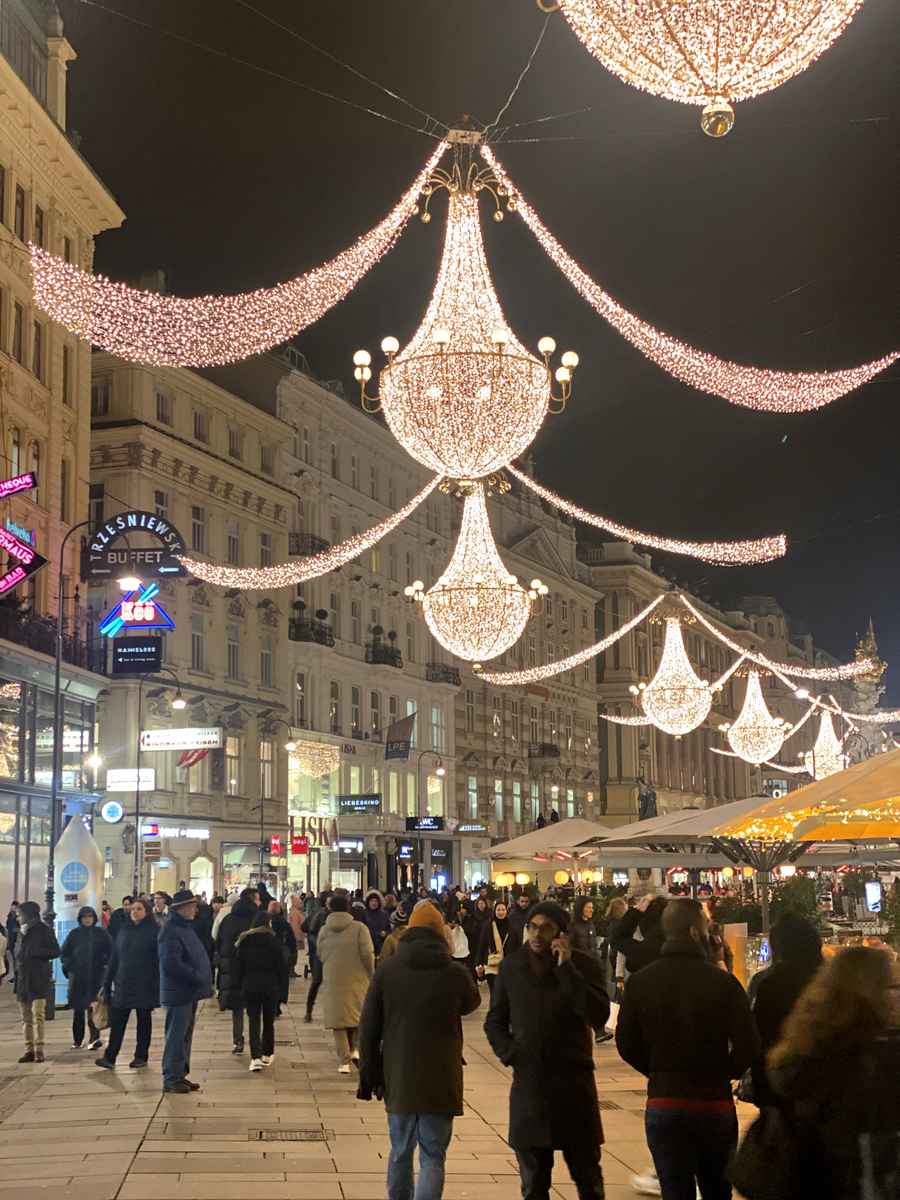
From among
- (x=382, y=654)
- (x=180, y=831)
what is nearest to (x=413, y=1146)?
(x=180, y=831)

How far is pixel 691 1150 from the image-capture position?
7.17 meters

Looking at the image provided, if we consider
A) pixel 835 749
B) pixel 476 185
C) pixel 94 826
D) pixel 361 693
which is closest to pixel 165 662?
pixel 94 826

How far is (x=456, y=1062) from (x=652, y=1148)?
1698 mm

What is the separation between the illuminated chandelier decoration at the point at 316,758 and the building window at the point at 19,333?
24.5m

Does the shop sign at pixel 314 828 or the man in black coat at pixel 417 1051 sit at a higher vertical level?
the shop sign at pixel 314 828

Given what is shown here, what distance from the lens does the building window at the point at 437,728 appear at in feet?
237

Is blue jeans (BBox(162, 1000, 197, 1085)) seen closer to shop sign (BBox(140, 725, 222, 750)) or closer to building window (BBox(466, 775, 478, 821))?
shop sign (BBox(140, 725, 222, 750))

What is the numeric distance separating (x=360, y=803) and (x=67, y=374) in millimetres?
24354

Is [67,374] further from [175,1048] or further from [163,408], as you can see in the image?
[175,1048]

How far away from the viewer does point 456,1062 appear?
28.7 ft

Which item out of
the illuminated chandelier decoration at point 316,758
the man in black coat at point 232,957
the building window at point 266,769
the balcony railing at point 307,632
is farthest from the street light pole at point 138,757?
the man in black coat at point 232,957

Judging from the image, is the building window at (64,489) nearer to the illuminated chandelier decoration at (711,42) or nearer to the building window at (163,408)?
the building window at (163,408)

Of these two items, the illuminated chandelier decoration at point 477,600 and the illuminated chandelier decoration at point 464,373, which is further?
the illuminated chandelier decoration at point 477,600

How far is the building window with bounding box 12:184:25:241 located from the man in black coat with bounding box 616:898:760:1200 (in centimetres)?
3319
